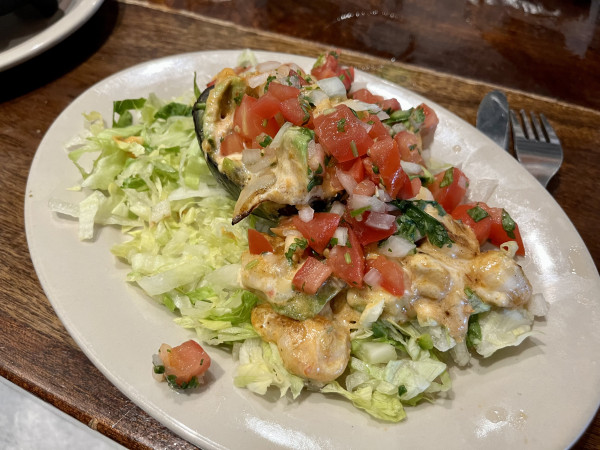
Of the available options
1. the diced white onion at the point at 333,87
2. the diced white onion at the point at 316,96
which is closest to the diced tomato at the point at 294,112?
the diced white onion at the point at 316,96

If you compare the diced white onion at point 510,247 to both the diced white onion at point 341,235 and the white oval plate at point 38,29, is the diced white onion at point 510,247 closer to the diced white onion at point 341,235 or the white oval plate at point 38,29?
the diced white onion at point 341,235

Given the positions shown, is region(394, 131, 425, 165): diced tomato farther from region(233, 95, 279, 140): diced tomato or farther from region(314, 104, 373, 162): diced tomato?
region(233, 95, 279, 140): diced tomato

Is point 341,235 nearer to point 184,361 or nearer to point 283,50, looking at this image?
point 184,361

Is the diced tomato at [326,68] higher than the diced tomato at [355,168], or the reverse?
the diced tomato at [326,68]

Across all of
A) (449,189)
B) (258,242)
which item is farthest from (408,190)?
(258,242)

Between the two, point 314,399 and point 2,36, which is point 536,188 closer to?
point 314,399

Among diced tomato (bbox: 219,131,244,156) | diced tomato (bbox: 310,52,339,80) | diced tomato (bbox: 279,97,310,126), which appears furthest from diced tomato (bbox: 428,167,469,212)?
diced tomato (bbox: 219,131,244,156)

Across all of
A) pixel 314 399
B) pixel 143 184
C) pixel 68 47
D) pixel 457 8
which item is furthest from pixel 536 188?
pixel 68 47
